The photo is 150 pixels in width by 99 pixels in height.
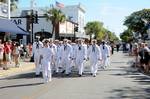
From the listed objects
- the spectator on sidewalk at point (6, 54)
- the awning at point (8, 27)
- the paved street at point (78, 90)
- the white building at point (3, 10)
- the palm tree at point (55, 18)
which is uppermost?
the palm tree at point (55, 18)

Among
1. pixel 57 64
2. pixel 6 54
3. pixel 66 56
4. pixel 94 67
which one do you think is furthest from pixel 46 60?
pixel 6 54

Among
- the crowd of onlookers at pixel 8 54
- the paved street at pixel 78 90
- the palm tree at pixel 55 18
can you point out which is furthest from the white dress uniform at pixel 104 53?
the palm tree at pixel 55 18

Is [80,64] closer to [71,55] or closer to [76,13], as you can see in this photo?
[71,55]

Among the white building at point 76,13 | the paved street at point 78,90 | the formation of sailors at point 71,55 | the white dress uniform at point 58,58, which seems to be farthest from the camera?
the white building at point 76,13

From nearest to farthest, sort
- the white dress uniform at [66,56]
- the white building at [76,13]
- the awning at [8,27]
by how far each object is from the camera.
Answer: the white dress uniform at [66,56]
the awning at [8,27]
the white building at [76,13]

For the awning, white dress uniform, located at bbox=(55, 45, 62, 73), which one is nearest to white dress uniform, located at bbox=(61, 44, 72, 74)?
white dress uniform, located at bbox=(55, 45, 62, 73)

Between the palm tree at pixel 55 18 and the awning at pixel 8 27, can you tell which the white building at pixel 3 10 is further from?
the palm tree at pixel 55 18

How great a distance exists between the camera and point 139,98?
1399 centimetres

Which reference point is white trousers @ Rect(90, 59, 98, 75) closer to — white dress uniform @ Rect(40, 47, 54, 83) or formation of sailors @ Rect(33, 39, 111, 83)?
formation of sailors @ Rect(33, 39, 111, 83)

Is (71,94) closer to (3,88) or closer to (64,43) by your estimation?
(3,88)

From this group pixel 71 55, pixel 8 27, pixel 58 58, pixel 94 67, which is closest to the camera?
pixel 94 67

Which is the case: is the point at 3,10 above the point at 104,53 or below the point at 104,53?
above

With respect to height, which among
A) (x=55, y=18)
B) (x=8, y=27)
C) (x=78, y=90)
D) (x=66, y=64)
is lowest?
(x=78, y=90)

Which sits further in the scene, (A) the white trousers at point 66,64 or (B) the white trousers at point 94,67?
(A) the white trousers at point 66,64
